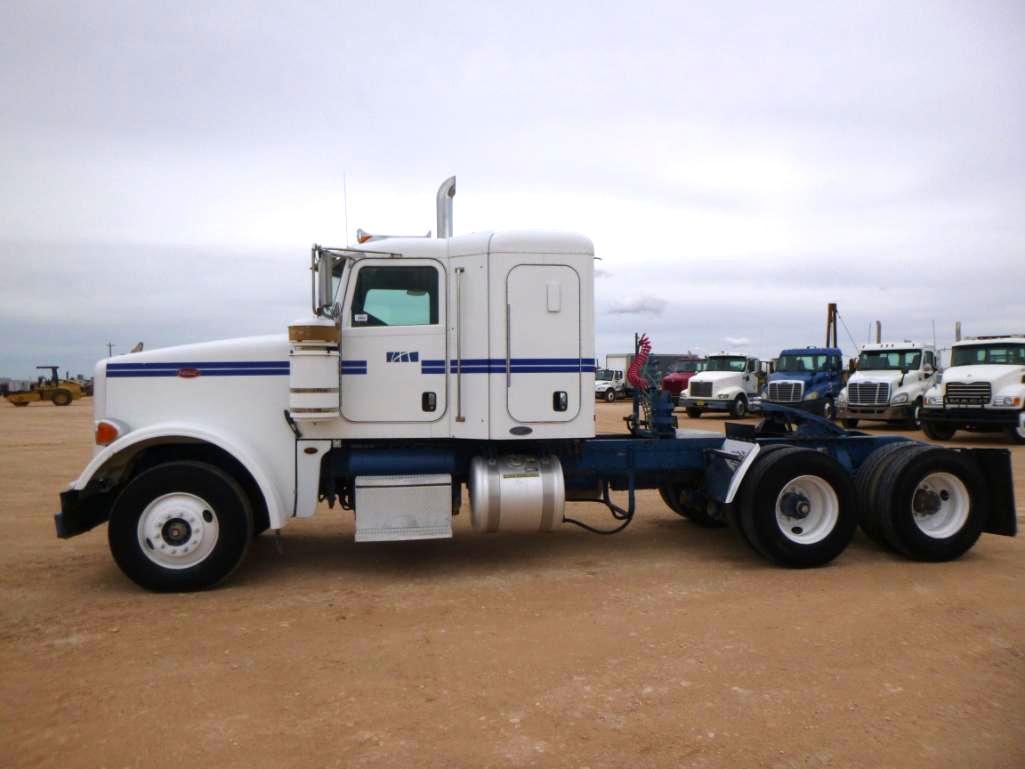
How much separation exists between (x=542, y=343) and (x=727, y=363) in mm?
23857

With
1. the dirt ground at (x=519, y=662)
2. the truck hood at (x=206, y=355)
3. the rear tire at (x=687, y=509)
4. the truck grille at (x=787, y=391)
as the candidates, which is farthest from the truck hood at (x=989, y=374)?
the truck hood at (x=206, y=355)

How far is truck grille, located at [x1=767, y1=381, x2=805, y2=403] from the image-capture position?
24.5 m

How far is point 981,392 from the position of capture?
59.7 feet

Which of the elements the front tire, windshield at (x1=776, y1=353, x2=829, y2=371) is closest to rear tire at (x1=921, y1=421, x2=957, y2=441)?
windshield at (x1=776, y1=353, x2=829, y2=371)

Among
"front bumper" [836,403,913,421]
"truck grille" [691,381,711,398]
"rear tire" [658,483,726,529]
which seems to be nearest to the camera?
"rear tire" [658,483,726,529]

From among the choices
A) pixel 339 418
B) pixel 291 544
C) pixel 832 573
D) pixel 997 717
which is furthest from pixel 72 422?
pixel 997 717

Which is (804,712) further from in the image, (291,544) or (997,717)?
(291,544)

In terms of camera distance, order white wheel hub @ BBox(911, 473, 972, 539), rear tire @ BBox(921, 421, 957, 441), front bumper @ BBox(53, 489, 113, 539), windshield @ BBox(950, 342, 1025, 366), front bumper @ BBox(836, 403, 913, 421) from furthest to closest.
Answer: front bumper @ BBox(836, 403, 913, 421), rear tire @ BBox(921, 421, 957, 441), windshield @ BBox(950, 342, 1025, 366), white wheel hub @ BBox(911, 473, 972, 539), front bumper @ BBox(53, 489, 113, 539)

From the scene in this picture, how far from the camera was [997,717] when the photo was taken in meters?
3.98

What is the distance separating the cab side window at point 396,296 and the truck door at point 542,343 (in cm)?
70

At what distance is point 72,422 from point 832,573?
27.1 metres

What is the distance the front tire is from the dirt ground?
0.22 meters

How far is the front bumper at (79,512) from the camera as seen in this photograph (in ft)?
20.7

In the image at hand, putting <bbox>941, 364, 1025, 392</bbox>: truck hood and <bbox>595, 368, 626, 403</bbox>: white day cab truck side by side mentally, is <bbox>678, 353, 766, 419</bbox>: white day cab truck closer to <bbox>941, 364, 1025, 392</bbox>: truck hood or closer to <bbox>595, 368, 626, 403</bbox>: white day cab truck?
<bbox>941, 364, 1025, 392</bbox>: truck hood
